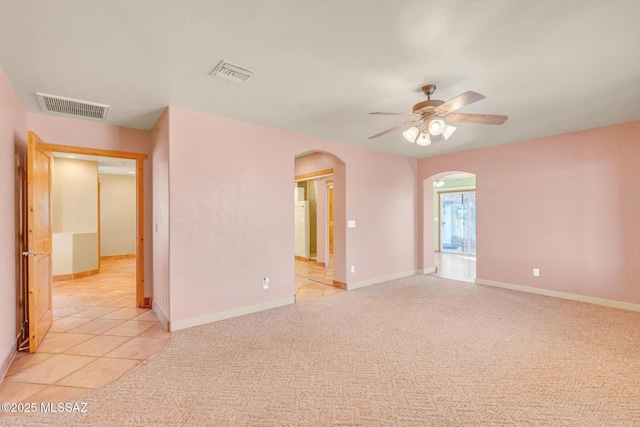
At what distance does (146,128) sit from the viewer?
4.09 meters

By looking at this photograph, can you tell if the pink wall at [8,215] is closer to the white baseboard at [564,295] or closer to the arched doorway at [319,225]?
the arched doorway at [319,225]

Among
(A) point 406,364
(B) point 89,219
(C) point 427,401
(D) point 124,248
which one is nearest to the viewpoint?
(C) point 427,401

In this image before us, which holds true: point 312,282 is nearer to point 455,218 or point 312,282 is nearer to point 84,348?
point 84,348

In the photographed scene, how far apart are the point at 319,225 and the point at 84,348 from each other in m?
5.29

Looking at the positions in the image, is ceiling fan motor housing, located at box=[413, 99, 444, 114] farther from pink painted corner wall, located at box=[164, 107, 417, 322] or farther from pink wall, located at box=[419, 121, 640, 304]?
pink wall, located at box=[419, 121, 640, 304]

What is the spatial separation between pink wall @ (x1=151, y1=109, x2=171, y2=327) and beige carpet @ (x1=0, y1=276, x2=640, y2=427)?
0.67 metres

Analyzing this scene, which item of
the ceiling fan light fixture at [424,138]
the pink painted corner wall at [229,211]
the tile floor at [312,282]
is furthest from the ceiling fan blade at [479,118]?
the tile floor at [312,282]

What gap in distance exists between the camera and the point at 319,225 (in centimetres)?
753

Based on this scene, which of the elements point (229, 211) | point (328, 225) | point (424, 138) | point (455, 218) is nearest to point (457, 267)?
point (328, 225)

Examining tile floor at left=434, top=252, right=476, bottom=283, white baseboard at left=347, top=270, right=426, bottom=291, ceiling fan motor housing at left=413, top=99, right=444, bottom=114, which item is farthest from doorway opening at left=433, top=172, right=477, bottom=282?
ceiling fan motor housing at left=413, top=99, right=444, bottom=114

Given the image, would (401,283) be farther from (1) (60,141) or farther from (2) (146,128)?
(1) (60,141)

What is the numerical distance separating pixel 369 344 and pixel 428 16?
2792 mm

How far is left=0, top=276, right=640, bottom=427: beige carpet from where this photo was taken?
74.5 inches

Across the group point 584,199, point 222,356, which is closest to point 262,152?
point 222,356
